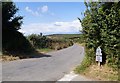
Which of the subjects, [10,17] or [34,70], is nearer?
[34,70]

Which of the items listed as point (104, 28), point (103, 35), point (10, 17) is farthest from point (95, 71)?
point (10, 17)

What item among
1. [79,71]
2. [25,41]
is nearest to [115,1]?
[79,71]

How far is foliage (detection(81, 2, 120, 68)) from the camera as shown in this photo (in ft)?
49.8

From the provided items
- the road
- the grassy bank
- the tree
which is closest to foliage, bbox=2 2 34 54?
the tree

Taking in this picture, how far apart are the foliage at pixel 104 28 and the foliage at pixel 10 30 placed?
13.0 meters

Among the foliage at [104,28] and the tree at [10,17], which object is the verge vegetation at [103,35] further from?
the tree at [10,17]

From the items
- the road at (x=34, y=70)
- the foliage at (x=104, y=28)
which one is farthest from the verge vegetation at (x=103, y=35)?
the road at (x=34, y=70)

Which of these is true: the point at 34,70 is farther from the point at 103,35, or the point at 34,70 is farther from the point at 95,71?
the point at 103,35

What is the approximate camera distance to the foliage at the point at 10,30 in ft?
95.2

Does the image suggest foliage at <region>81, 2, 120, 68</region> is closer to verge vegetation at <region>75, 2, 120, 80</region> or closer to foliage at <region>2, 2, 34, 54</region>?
verge vegetation at <region>75, 2, 120, 80</region>

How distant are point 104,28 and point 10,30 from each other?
1612 cm

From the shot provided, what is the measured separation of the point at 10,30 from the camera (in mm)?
30250

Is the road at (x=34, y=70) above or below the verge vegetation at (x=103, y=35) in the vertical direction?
below

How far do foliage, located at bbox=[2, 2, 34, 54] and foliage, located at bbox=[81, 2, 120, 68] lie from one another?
13.0m
